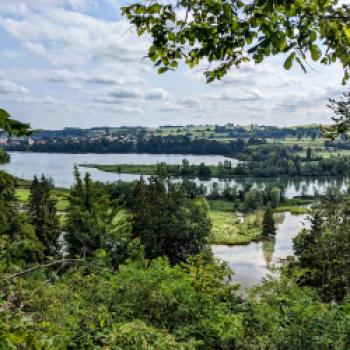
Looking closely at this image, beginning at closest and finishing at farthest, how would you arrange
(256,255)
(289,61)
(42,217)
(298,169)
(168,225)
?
(289,61)
(168,225)
(42,217)
(256,255)
(298,169)

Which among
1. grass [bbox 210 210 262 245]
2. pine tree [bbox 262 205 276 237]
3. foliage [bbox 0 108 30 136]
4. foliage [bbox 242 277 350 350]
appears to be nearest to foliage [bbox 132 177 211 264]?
grass [bbox 210 210 262 245]

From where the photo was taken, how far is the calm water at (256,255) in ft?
147

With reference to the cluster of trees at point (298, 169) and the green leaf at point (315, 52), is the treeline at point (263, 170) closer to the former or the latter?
the cluster of trees at point (298, 169)

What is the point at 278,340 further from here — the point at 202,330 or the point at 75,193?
the point at 75,193

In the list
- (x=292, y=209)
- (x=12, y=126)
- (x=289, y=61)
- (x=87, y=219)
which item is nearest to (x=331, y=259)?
(x=87, y=219)

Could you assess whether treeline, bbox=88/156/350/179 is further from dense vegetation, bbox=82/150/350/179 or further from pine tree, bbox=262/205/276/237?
pine tree, bbox=262/205/276/237

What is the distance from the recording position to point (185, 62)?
4449 millimetres

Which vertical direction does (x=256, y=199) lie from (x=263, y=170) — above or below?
below

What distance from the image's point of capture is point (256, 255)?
188 ft

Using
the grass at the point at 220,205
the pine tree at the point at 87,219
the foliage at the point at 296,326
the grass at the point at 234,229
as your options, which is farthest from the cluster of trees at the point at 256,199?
the foliage at the point at 296,326

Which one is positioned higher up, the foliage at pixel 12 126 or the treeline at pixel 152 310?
Answer: the foliage at pixel 12 126

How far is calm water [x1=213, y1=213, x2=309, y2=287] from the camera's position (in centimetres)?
4469

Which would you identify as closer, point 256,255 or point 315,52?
point 315,52

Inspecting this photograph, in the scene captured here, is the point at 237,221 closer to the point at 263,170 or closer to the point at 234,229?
the point at 234,229
